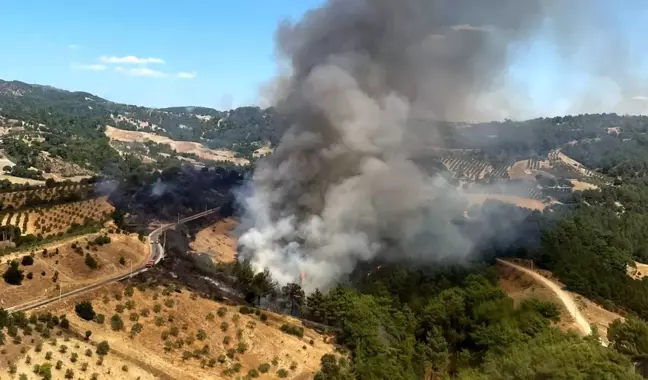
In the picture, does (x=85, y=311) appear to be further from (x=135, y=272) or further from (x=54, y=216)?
(x=54, y=216)

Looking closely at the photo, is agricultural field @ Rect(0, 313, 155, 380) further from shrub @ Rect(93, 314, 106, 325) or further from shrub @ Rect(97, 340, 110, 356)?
shrub @ Rect(93, 314, 106, 325)

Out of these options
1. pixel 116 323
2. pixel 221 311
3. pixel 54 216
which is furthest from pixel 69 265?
pixel 54 216

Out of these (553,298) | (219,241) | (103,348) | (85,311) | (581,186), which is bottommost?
(219,241)

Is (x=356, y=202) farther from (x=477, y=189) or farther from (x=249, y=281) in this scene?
(x=477, y=189)

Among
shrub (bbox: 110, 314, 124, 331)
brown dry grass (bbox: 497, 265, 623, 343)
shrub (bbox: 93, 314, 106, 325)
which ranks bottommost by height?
brown dry grass (bbox: 497, 265, 623, 343)

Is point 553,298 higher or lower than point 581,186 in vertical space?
lower

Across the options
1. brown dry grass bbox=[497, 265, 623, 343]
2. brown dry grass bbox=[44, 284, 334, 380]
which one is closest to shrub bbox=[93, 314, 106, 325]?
brown dry grass bbox=[44, 284, 334, 380]

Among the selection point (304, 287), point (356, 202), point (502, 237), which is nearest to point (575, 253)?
point (502, 237)
